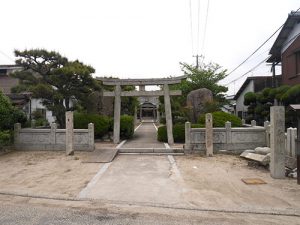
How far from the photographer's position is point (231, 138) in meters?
14.7

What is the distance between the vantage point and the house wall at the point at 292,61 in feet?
61.8

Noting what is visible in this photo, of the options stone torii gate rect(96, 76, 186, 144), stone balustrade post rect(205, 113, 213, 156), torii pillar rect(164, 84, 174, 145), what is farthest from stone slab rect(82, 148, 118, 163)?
stone balustrade post rect(205, 113, 213, 156)

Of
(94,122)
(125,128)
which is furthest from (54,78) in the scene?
(125,128)

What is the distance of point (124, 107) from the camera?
30.8 m

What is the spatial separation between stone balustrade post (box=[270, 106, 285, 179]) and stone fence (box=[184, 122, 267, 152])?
4.61 meters

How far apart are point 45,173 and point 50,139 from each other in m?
5.11

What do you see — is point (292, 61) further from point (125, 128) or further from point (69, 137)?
point (69, 137)

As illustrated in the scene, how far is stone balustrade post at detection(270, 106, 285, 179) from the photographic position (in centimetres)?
965

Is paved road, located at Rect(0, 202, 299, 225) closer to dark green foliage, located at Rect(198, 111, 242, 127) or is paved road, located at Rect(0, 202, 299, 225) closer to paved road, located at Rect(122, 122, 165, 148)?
paved road, located at Rect(122, 122, 165, 148)

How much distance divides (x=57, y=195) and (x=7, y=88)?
71.4ft

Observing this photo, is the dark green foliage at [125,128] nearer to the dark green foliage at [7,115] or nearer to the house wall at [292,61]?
the dark green foliage at [7,115]

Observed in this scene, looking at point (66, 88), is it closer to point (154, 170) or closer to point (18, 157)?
point (18, 157)

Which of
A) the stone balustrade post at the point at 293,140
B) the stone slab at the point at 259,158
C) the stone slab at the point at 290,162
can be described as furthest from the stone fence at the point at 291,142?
the stone slab at the point at 259,158

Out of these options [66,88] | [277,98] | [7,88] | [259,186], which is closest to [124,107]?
[7,88]
